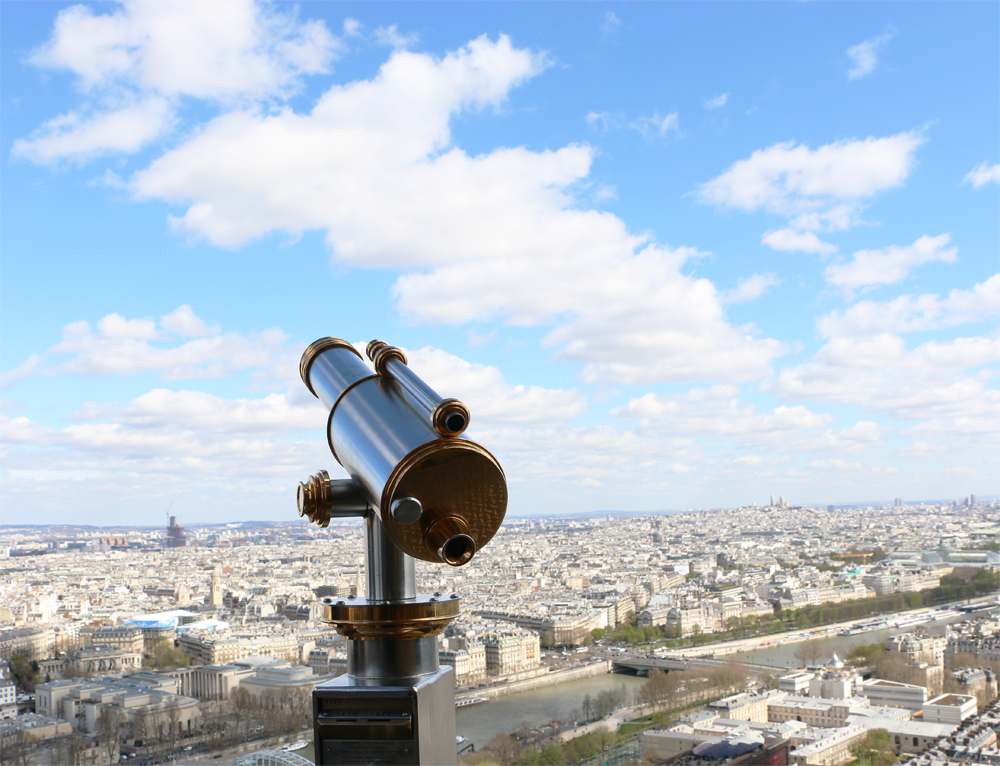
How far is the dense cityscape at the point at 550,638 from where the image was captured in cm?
895

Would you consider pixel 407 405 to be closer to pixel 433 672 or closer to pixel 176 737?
pixel 433 672

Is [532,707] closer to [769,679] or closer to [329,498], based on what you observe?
[769,679]

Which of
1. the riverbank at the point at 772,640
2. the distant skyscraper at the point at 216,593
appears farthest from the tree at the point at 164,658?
the riverbank at the point at 772,640

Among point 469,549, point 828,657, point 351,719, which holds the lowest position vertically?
point 828,657

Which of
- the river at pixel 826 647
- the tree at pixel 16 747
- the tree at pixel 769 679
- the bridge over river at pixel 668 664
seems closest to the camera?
the tree at pixel 16 747

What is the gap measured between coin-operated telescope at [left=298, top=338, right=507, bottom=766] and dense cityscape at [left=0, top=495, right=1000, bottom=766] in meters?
0.25

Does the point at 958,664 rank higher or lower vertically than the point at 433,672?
lower

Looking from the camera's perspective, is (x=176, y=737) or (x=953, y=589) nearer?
Answer: (x=176, y=737)

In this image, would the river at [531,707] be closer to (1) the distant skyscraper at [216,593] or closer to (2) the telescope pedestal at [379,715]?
(2) the telescope pedestal at [379,715]

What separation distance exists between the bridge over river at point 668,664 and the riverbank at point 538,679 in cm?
29

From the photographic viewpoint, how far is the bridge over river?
42.0 ft

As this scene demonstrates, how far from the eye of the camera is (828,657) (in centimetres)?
1352

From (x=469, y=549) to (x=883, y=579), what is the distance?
2062 centimetres

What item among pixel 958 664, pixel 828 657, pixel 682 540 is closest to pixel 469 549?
pixel 958 664
